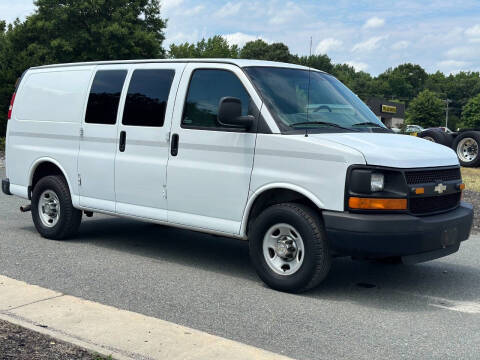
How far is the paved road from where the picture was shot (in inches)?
185

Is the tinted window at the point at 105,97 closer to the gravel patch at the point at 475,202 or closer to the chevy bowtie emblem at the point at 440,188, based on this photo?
the chevy bowtie emblem at the point at 440,188

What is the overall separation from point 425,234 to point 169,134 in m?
2.84

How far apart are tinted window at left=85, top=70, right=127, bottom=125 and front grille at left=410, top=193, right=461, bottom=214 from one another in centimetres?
362

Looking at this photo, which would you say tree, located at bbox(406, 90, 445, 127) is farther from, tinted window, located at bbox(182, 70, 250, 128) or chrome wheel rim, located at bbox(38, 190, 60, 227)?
tinted window, located at bbox(182, 70, 250, 128)

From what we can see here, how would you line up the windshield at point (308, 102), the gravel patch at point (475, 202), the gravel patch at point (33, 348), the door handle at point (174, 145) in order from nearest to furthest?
1. the gravel patch at point (33, 348)
2. the windshield at point (308, 102)
3. the door handle at point (174, 145)
4. the gravel patch at point (475, 202)

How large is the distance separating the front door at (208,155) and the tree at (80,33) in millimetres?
39556

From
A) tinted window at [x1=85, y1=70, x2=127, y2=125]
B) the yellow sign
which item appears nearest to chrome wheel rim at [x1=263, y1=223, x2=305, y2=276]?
tinted window at [x1=85, y1=70, x2=127, y2=125]

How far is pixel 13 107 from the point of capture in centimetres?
874

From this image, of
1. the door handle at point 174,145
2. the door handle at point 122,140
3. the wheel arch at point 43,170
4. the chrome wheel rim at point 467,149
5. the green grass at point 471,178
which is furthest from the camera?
the chrome wheel rim at point 467,149

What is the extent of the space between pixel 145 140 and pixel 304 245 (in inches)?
91.0

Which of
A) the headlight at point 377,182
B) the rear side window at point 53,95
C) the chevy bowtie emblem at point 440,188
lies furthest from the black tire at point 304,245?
the rear side window at point 53,95

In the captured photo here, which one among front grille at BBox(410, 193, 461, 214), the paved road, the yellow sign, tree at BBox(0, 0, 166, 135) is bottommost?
the paved road

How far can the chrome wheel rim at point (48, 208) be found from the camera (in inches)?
325

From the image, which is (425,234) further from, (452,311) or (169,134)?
(169,134)
